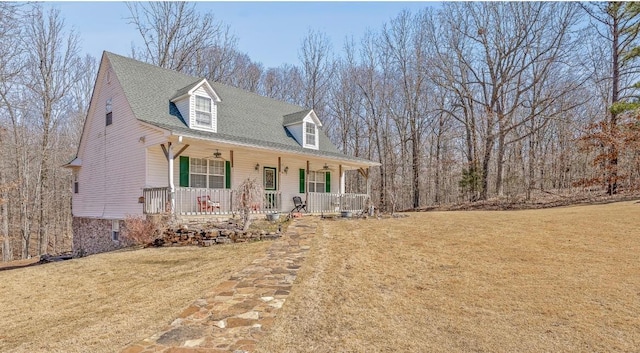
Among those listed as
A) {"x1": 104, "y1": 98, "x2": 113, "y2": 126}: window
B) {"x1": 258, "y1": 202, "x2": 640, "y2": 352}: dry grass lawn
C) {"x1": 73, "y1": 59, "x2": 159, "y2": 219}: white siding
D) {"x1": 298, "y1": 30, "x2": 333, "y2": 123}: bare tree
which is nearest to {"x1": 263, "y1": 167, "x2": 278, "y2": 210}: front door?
{"x1": 73, "y1": 59, "x2": 159, "y2": 219}: white siding

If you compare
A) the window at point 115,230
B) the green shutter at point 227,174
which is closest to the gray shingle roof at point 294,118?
the green shutter at point 227,174

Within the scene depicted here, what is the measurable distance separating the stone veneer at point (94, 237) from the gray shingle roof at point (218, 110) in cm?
419

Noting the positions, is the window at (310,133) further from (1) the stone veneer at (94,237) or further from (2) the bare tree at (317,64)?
(2) the bare tree at (317,64)

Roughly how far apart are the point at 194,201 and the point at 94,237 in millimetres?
5612

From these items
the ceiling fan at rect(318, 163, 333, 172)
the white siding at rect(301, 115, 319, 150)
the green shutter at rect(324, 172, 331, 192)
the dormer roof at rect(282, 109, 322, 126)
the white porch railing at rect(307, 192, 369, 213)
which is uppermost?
the dormer roof at rect(282, 109, 322, 126)

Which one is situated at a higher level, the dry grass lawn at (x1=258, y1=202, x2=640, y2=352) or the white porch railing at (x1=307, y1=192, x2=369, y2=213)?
the white porch railing at (x1=307, y1=192, x2=369, y2=213)

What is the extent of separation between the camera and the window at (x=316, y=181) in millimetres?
A: 17125

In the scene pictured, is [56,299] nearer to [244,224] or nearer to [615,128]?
[244,224]

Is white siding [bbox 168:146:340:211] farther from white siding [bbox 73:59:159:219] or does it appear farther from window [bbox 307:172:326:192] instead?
white siding [bbox 73:59:159:219]

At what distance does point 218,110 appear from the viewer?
14.8 metres

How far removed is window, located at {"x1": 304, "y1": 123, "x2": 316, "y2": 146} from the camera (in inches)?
675

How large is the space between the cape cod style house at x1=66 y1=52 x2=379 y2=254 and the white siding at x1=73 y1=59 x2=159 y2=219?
0.13 feet

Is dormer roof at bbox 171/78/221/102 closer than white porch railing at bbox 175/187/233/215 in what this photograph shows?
No

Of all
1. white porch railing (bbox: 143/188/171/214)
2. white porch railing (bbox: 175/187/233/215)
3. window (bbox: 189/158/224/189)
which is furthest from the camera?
window (bbox: 189/158/224/189)
